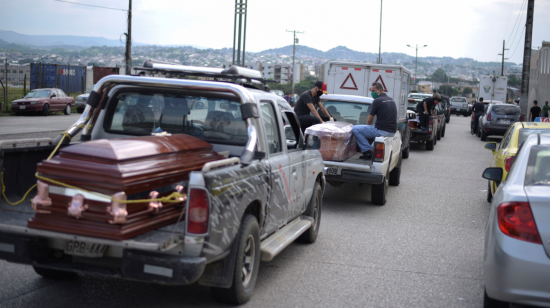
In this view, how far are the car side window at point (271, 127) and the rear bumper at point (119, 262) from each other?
73.9 inches

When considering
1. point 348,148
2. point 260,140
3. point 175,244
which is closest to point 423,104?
point 348,148

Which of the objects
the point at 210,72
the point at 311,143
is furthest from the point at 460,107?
the point at 210,72

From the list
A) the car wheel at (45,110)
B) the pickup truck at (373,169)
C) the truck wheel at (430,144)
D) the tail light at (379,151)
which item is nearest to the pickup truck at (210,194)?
the pickup truck at (373,169)

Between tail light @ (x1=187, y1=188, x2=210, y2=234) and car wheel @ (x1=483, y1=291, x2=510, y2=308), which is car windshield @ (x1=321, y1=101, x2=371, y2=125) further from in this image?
tail light @ (x1=187, y1=188, x2=210, y2=234)

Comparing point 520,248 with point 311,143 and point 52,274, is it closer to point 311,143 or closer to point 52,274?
point 311,143

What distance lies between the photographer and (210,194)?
4.01m

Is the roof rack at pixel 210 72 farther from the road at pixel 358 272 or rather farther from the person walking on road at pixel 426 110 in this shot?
the person walking on road at pixel 426 110

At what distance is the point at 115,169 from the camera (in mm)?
3965

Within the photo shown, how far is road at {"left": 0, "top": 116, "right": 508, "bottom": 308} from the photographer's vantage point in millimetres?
5043

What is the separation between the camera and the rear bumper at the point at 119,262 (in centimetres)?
394

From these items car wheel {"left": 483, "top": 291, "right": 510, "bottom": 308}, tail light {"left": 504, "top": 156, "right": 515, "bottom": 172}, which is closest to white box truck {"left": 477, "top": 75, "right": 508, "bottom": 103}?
tail light {"left": 504, "top": 156, "right": 515, "bottom": 172}

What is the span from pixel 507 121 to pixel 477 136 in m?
4.35

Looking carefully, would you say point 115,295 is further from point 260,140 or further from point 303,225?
point 303,225

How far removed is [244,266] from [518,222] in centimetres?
220
